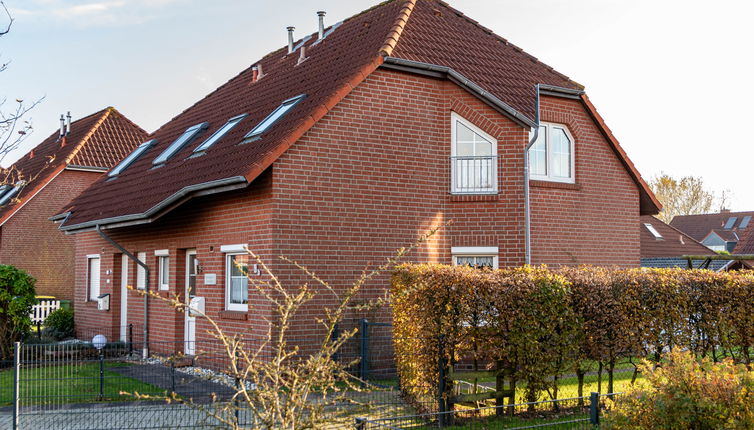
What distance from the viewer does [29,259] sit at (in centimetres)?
2739

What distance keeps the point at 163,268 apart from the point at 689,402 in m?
12.7

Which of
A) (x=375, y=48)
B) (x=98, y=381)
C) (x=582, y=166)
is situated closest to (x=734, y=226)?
(x=582, y=166)

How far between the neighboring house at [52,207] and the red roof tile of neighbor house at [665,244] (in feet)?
67.1

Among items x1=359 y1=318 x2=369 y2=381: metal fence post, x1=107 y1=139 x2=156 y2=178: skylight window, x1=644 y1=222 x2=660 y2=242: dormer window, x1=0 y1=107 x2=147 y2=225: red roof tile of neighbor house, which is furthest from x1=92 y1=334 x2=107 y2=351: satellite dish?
x1=644 y1=222 x2=660 y2=242: dormer window

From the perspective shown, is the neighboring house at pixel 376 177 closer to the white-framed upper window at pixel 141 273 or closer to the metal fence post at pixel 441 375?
the white-framed upper window at pixel 141 273

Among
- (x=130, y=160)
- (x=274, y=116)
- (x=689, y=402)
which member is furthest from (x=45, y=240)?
(x=689, y=402)

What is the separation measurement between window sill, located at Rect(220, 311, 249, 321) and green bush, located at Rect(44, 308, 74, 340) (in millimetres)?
8936

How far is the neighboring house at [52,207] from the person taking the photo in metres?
27.0

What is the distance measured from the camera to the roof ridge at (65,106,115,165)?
27647 mm

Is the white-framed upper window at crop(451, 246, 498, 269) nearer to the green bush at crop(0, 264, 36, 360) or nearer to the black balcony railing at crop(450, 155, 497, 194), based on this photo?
the black balcony railing at crop(450, 155, 497, 194)

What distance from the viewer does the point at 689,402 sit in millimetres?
6812

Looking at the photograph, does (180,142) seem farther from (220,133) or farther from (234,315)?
(234,315)

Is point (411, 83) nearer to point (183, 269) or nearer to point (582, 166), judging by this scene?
point (582, 166)

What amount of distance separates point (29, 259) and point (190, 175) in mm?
15815
